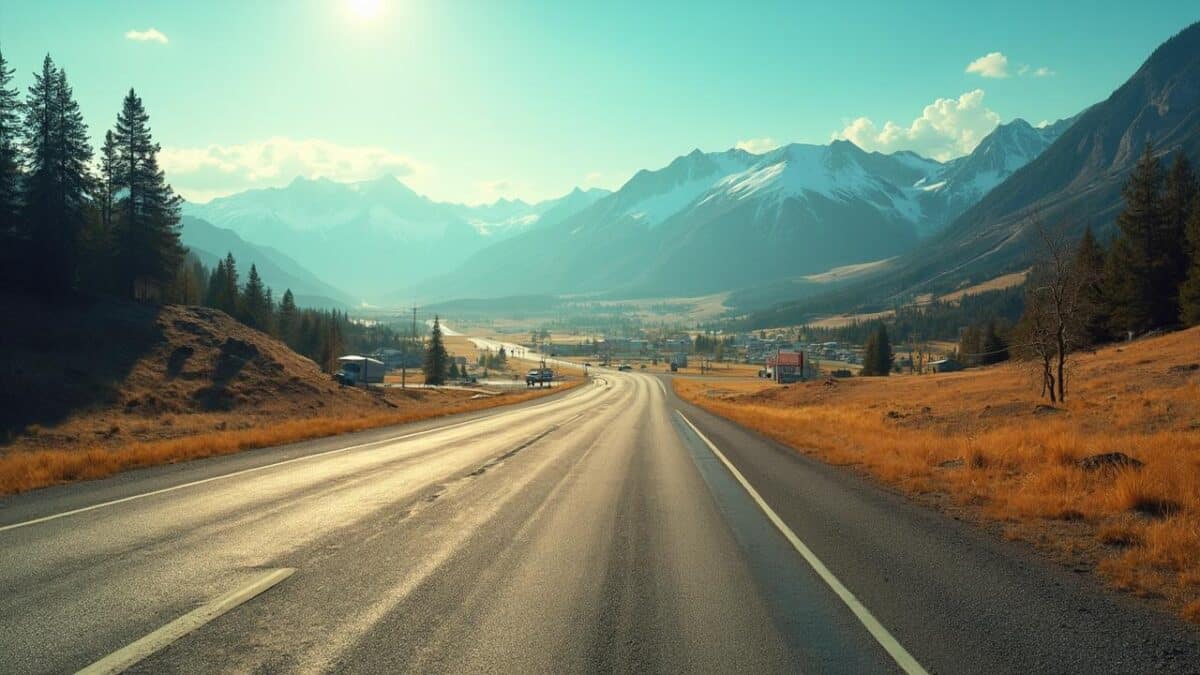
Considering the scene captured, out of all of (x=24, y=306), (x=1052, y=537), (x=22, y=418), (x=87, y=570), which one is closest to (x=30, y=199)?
(x=24, y=306)

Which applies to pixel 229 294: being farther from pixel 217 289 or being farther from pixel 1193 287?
pixel 1193 287

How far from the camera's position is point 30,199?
4838 cm

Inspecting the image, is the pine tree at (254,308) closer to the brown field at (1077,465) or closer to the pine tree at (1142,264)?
the brown field at (1077,465)

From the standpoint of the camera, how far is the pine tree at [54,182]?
4659cm

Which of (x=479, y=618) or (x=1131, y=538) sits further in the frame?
(x=1131, y=538)

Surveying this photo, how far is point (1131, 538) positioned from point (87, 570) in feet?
38.2

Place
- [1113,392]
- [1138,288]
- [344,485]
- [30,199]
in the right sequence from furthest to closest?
[1138,288] → [30,199] → [1113,392] → [344,485]

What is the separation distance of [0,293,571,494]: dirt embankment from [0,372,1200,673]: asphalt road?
807cm

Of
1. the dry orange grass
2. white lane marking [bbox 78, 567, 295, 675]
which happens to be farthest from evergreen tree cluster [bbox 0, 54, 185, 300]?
white lane marking [bbox 78, 567, 295, 675]

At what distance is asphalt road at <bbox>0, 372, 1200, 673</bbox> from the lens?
4676 mm

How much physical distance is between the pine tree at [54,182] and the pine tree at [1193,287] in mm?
83065

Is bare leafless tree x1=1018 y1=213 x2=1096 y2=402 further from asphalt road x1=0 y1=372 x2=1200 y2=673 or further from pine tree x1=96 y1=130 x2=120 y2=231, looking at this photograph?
pine tree x1=96 y1=130 x2=120 y2=231

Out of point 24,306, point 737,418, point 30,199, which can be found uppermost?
point 30,199

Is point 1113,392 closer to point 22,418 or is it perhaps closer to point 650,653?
point 650,653
